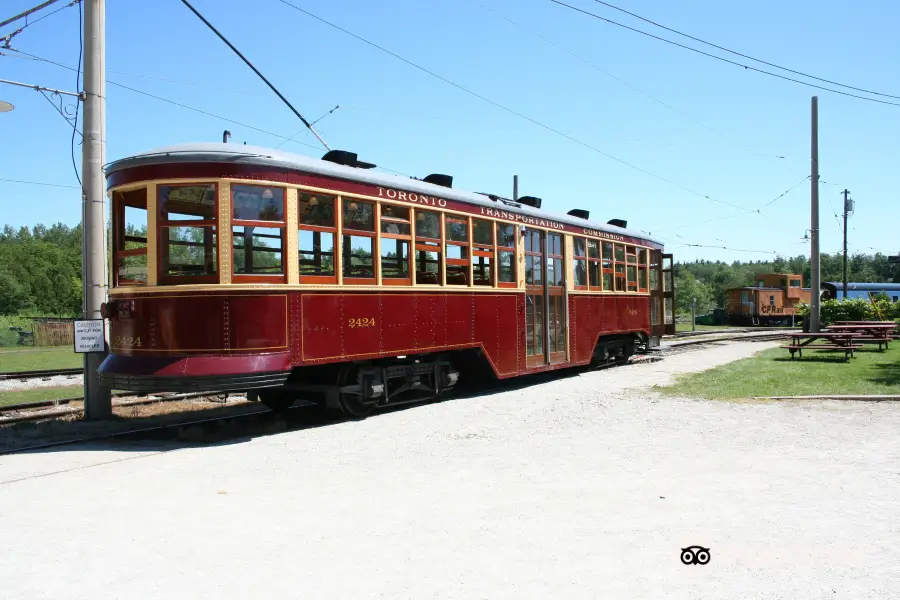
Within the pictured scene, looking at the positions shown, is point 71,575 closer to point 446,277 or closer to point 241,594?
point 241,594

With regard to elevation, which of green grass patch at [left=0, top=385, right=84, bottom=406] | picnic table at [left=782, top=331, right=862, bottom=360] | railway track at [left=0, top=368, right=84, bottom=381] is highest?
picnic table at [left=782, top=331, right=862, bottom=360]

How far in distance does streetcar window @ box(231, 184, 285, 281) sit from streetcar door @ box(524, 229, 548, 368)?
214 inches

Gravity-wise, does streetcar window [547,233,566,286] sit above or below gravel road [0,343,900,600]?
above

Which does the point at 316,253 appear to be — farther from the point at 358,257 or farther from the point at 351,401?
the point at 351,401

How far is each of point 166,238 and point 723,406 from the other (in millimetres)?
7203

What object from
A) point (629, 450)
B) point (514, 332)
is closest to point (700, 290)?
point (514, 332)

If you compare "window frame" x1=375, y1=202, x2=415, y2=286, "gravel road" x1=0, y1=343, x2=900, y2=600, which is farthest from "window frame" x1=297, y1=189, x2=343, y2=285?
"gravel road" x1=0, y1=343, x2=900, y2=600

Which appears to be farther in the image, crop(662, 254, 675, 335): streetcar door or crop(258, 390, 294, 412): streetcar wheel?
crop(662, 254, 675, 335): streetcar door

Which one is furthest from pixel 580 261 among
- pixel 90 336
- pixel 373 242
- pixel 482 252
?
pixel 90 336

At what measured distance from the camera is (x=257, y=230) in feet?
26.6

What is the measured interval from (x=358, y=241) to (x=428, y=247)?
1391 mm

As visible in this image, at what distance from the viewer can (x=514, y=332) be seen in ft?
39.7

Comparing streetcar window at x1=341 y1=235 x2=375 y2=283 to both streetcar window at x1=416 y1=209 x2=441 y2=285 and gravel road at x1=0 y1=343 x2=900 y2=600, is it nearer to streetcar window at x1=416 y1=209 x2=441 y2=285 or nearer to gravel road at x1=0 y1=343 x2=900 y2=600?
streetcar window at x1=416 y1=209 x2=441 y2=285

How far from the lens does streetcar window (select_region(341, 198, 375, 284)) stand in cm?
883
